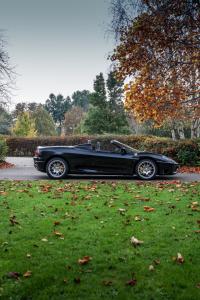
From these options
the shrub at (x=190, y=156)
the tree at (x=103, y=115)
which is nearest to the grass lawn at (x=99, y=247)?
the shrub at (x=190, y=156)

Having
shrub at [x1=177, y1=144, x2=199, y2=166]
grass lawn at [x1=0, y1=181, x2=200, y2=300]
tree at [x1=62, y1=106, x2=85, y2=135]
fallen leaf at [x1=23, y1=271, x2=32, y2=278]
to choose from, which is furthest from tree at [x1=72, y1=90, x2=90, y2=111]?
fallen leaf at [x1=23, y1=271, x2=32, y2=278]

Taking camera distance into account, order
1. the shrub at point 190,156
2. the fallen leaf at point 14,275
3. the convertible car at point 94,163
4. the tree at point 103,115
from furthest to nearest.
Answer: the tree at point 103,115, the shrub at point 190,156, the convertible car at point 94,163, the fallen leaf at point 14,275

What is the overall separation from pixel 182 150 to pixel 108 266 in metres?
15.3

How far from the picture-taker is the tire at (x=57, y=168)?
13352 mm

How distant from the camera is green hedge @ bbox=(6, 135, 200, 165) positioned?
19016 millimetres

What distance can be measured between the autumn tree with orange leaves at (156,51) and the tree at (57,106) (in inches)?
4300

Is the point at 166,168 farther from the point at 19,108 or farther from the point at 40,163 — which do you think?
the point at 19,108

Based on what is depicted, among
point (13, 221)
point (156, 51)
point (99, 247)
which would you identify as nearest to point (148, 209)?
point (99, 247)

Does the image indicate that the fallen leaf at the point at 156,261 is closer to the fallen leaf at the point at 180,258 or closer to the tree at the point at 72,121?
the fallen leaf at the point at 180,258

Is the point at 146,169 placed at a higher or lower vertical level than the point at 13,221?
higher

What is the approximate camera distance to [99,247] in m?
5.23

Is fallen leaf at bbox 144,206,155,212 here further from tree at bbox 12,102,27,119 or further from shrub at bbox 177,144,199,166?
tree at bbox 12,102,27,119

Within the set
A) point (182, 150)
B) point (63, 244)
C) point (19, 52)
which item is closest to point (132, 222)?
point (63, 244)

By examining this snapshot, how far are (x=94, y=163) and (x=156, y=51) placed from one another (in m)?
4.60
